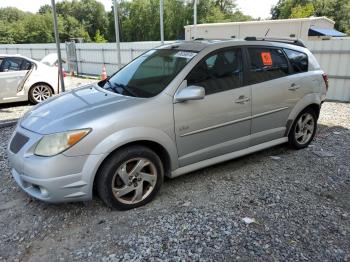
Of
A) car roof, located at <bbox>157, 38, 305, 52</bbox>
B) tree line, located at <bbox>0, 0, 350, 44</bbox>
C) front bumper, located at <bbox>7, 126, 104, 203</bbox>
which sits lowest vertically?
→ front bumper, located at <bbox>7, 126, 104, 203</bbox>

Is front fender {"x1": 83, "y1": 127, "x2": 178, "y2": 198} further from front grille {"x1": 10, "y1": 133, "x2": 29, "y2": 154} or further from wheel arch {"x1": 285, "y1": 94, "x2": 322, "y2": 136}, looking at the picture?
wheel arch {"x1": 285, "y1": 94, "x2": 322, "y2": 136}

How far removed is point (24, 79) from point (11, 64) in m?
0.51

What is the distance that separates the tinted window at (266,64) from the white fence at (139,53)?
17.6 feet

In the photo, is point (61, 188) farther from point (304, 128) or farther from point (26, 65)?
point (26, 65)

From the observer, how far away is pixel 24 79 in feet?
28.7

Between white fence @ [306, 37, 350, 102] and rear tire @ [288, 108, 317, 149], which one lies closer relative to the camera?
rear tire @ [288, 108, 317, 149]

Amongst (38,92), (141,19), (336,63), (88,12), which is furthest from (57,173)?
(88,12)

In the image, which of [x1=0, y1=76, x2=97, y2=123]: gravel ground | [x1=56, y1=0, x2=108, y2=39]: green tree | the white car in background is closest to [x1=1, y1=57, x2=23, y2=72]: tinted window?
the white car in background

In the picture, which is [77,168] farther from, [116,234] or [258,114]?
[258,114]

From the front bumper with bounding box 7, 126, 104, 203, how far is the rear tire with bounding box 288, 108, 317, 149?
309 centimetres

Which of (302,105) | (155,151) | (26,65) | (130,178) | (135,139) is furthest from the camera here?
(26,65)

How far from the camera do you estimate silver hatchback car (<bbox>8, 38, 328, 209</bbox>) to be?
3166 mm

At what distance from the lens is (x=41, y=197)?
3.23 metres

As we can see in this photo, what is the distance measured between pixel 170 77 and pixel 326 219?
2221mm
